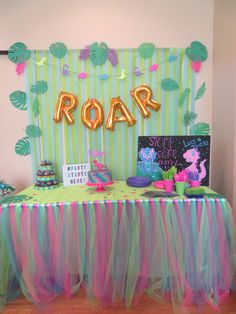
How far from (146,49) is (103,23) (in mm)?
410

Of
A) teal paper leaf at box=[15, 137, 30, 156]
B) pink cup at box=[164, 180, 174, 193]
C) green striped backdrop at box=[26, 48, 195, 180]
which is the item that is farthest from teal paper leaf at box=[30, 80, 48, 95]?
pink cup at box=[164, 180, 174, 193]

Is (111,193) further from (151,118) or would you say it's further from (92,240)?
(151,118)

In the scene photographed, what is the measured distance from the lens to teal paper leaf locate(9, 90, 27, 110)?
1974 mm

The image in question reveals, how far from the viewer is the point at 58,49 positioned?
6.31 ft

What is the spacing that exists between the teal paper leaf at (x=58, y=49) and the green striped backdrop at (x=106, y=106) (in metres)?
0.03

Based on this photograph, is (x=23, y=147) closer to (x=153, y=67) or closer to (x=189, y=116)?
(x=153, y=67)

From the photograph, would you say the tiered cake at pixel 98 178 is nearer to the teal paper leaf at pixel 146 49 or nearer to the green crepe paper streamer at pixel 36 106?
the green crepe paper streamer at pixel 36 106

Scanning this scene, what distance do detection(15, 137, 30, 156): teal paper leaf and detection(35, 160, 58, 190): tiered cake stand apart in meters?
0.24

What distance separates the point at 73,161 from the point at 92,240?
0.75 m

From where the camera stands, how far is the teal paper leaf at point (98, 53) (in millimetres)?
1917

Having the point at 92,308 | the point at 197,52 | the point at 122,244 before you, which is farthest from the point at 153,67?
the point at 92,308

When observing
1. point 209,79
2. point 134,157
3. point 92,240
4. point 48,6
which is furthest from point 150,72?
point 92,240

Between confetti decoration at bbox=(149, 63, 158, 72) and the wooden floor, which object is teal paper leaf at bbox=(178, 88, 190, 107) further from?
the wooden floor

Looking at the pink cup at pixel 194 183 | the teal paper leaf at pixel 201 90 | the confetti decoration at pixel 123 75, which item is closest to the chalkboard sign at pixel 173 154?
the pink cup at pixel 194 183
